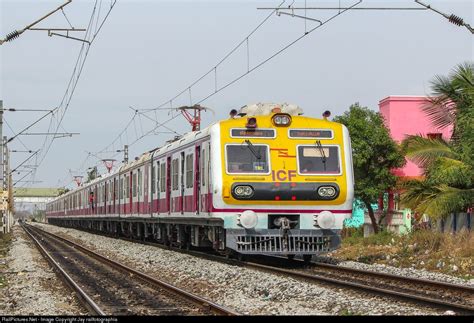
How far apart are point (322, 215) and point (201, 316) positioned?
714 centimetres

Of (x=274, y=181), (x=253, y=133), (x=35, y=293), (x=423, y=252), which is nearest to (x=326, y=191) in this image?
(x=274, y=181)

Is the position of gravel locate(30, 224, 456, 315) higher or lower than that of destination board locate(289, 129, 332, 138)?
lower

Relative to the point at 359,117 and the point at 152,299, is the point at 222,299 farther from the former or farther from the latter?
the point at 359,117

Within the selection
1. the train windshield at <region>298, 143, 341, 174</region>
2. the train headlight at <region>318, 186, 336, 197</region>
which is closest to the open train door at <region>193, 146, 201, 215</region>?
the train windshield at <region>298, 143, 341, 174</region>

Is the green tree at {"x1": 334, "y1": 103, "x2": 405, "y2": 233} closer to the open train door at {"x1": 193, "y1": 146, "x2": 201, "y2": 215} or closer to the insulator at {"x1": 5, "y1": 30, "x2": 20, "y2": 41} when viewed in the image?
the open train door at {"x1": 193, "y1": 146, "x2": 201, "y2": 215}

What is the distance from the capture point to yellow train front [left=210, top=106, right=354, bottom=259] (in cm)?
1684

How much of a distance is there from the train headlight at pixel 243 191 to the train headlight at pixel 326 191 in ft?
4.76

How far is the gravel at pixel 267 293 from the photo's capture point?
1059cm

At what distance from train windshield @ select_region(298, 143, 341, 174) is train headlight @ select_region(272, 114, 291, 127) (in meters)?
0.59

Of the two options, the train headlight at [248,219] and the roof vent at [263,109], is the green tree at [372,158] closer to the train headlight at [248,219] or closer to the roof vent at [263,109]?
the roof vent at [263,109]

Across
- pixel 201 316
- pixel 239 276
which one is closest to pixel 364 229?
pixel 239 276

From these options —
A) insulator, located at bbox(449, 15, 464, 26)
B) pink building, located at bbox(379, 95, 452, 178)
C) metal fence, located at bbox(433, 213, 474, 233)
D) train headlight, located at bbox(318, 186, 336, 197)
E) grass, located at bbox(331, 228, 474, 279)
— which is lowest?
grass, located at bbox(331, 228, 474, 279)

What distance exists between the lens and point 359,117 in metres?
32.9

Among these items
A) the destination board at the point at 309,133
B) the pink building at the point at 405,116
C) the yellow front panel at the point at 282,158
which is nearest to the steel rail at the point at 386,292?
the yellow front panel at the point at 282,158
